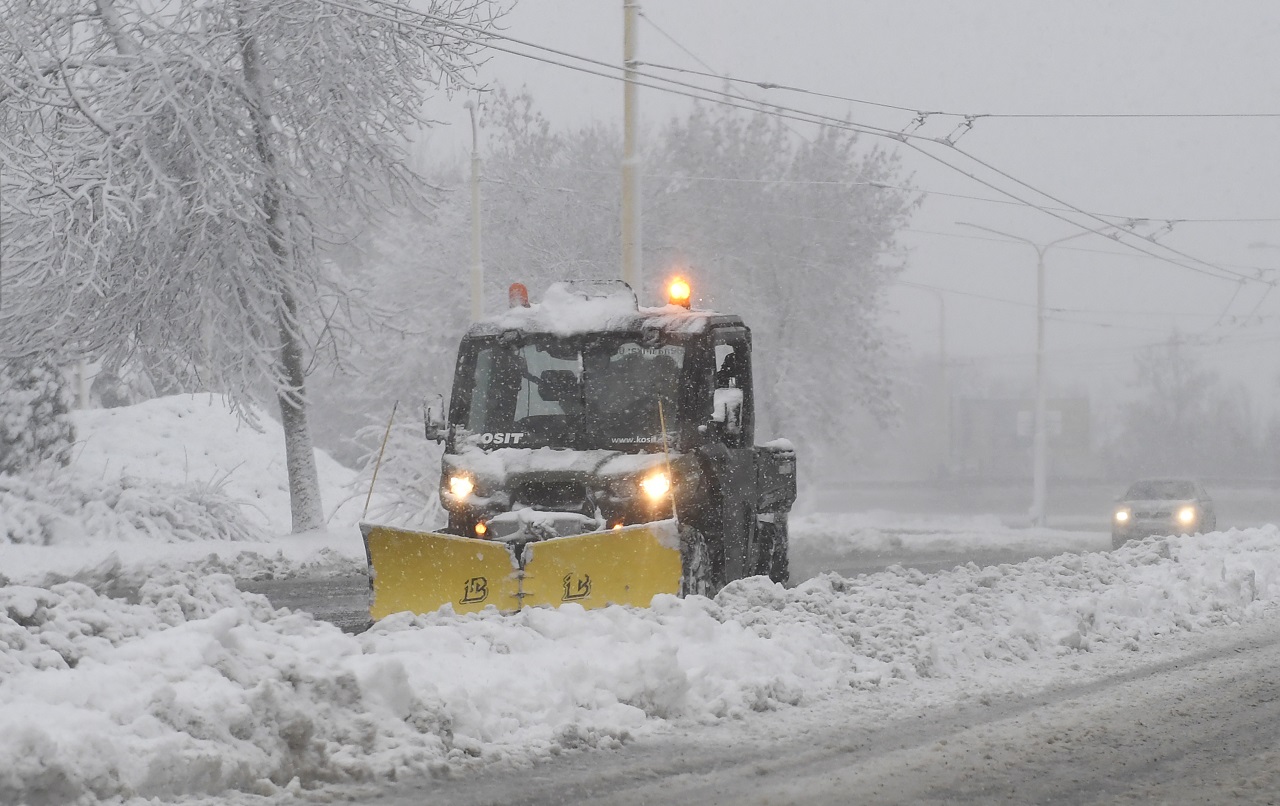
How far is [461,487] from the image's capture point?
11.0 meters

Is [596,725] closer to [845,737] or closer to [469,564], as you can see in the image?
[845,737]

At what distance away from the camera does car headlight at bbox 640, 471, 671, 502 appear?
10508 mm

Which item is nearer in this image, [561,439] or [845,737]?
[845,737]

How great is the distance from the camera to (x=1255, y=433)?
105562 millimetres

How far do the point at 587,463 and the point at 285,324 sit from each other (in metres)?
11.5

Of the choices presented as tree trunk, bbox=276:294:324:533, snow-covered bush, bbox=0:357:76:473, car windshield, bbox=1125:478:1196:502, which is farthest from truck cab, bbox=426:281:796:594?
car windshield, bbox=1125:478:1196:502

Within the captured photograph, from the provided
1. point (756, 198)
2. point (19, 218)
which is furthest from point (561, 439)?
point (756, 198)

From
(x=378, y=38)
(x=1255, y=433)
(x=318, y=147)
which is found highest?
(x=378, y=38)

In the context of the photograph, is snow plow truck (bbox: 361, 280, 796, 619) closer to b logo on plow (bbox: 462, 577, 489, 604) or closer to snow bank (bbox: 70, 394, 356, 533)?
b logo on plow (bbox: 462, 577, 489, 604)

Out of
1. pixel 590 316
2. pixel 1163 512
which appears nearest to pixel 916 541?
pixel 1163 512

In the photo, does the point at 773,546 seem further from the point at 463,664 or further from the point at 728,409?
the point at 463,664

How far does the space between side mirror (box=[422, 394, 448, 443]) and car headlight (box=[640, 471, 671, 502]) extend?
173 cm

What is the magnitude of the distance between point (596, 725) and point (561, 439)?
4.21 m

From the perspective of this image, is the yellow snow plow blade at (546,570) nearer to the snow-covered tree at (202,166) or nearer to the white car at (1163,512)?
the snow-covered tree at (202,166)
